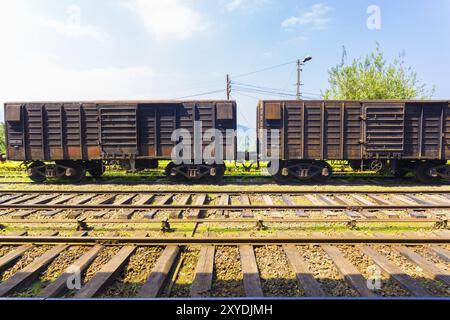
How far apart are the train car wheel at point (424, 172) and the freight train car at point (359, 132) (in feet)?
0.11

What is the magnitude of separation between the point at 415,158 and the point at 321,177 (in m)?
3.89

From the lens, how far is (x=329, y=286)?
10.3 ft

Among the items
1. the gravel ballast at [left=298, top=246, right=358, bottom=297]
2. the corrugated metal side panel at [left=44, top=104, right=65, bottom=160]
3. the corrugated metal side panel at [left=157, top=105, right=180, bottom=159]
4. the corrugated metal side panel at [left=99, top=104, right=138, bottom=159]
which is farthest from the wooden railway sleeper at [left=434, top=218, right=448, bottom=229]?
the corrugated metal side panel at [left=44, top=104, right=65, bottom=160]

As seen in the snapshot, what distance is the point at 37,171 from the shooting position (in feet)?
34.8

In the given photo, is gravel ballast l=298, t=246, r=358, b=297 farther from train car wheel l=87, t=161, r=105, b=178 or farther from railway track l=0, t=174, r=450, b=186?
train car wheel l=87, t=161, r=105, b=178

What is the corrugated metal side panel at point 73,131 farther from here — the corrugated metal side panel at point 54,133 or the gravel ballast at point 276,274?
the gravel ballast at point 276,274

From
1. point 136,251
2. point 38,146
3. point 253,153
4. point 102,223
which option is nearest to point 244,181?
point 253,153

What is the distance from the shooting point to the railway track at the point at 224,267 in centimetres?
303

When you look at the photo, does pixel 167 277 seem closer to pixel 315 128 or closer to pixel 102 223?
pixel 102 223

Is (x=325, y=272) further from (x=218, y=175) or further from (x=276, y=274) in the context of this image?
(x=218, y=175)

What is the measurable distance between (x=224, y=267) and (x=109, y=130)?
886 cm

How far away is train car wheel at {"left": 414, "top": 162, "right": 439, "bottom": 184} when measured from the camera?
10.4 m

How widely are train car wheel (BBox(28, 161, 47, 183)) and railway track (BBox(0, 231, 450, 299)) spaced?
25.1 ft

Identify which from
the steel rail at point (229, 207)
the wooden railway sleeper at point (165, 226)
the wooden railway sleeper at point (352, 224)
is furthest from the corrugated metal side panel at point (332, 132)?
the wooden railway sleeper at point (165, 226)
